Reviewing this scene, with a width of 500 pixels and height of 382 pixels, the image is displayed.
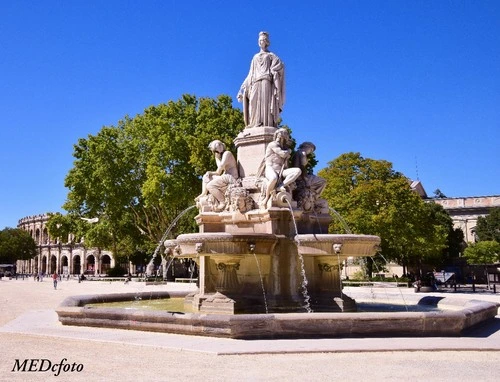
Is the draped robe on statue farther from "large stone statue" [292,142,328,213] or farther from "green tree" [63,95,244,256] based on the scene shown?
"green tree" [63,95,244,256]

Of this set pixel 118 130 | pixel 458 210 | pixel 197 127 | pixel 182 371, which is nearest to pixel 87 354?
pixel 182 371

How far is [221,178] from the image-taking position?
14.3m

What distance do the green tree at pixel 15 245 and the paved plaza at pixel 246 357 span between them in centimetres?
9698

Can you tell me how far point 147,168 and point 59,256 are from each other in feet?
245

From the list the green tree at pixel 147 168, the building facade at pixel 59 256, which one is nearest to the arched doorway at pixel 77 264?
the building facade at pixel 59 256

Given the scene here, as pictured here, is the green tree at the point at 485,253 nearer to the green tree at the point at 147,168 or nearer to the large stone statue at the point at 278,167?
the green tree at the point at 147,168

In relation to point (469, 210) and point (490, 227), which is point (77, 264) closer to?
point (469, 210)

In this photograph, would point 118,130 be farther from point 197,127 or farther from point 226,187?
point 226,187

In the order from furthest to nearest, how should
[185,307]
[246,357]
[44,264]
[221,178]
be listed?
[44,264], [221,178], [185,307], [246,357]

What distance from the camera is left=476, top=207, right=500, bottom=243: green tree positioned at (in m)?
69.1

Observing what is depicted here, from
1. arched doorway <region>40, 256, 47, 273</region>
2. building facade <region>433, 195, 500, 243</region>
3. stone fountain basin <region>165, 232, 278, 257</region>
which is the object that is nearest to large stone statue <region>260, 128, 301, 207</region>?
stone fountain basin <region>165, 232, 278, 257</region>

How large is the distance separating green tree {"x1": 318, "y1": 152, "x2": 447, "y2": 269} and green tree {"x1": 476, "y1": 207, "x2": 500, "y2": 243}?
1173 inches

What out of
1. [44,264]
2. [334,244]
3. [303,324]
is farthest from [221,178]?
[44,264]

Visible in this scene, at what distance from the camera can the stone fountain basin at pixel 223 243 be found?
11.9 m
